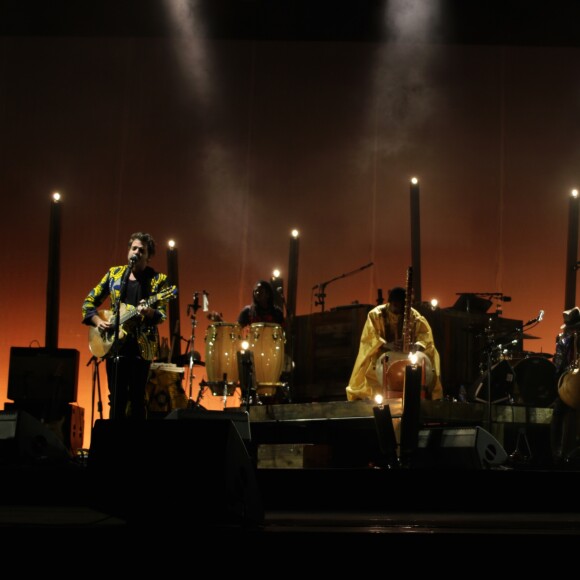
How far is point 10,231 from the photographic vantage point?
10.0 meters

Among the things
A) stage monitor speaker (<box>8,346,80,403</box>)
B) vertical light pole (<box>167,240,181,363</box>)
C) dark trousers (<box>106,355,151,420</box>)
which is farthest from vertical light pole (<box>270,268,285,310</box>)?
dark trousers (<box>106,355,151,420</box>)

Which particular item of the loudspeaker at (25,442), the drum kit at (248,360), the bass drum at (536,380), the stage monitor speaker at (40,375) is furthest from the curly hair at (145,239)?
the bass drum at (536,380)

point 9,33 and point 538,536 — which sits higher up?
point 9,33

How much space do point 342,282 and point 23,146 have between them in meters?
4.24

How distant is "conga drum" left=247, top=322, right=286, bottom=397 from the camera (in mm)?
7883

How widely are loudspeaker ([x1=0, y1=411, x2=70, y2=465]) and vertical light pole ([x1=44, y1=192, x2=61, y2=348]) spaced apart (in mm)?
3391

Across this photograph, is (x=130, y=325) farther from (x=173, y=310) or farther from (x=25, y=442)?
(x=173, y=310)

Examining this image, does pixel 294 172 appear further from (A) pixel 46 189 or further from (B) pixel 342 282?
(A) pixel 46 189

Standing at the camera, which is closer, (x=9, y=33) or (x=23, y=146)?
(x=9, y=33)

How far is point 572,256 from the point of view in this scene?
7918mm

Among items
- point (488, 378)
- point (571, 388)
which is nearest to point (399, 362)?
point (488, 378)

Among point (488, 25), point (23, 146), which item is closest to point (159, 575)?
point (488, 25)

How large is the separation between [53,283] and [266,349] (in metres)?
2.07

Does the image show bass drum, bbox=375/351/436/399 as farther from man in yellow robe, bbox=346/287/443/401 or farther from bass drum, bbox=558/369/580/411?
bass drum, bbox=558/369/580/411
